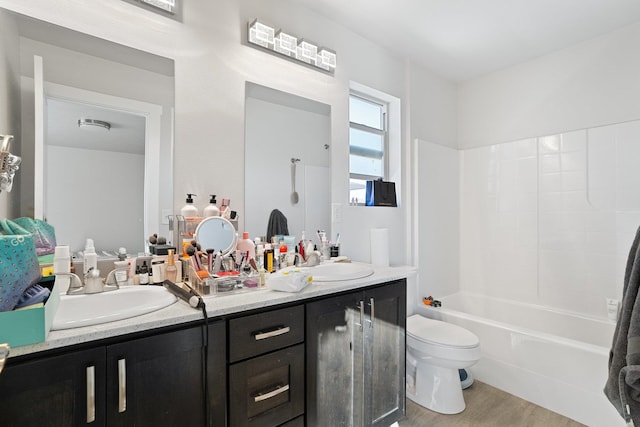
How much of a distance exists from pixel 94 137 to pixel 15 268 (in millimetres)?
753

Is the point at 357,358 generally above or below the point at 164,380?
below

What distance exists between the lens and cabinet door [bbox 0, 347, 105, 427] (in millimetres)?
769

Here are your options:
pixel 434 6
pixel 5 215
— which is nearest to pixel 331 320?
pixel 5 215

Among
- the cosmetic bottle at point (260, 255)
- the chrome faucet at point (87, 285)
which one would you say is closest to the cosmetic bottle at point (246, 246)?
the cosmetic bottle at point (260, 255)

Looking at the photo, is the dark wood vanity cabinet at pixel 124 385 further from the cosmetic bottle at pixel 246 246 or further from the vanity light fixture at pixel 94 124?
the vanity light fixture at pixel 94 124

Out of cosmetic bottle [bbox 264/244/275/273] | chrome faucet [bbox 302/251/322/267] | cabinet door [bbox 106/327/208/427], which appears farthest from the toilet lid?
cabinet door [bbox 106/327/208/427]

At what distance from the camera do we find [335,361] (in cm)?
143

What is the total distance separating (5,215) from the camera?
113 centimetres

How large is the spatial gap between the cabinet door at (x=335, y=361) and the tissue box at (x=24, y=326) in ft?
2.79

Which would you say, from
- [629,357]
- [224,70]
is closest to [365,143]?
[224,70]

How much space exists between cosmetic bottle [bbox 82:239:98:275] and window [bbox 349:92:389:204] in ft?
5.20

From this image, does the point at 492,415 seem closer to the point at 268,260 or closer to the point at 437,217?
the point at 437,217

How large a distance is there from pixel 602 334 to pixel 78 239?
10.9 ft

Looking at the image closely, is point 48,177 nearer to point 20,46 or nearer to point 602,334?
point 20,46
